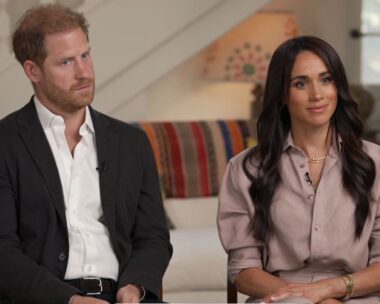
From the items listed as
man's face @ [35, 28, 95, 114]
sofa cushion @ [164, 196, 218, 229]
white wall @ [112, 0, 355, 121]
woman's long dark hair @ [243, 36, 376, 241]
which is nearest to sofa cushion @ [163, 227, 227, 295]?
sofa cushion @ [164, 196, 218, 229]

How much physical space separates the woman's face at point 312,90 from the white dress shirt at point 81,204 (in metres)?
0.58

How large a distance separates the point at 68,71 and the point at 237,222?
0.61 metres

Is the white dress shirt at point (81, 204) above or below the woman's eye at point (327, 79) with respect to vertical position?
below

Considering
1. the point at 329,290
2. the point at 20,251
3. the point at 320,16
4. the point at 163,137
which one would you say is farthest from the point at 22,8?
the point at 320,16

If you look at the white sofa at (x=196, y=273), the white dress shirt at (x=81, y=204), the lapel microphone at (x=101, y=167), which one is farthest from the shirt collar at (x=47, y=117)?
the white sofa at (x=196, y=273)

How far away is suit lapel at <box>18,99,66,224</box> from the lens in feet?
8.53

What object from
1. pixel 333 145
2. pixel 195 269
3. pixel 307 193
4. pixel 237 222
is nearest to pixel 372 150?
pixel 333 145

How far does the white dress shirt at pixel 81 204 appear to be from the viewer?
2.62m

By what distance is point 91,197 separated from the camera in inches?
105

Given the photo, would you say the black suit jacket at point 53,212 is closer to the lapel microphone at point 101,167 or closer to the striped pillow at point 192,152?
the lapel microphone at point 101,167

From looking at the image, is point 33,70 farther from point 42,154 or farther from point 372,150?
point 372,150

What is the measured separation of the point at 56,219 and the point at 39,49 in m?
0.46

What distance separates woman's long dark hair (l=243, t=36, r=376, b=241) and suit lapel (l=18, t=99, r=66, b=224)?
20.0 inches

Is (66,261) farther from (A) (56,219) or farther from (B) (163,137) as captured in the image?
(B) (163,137)
